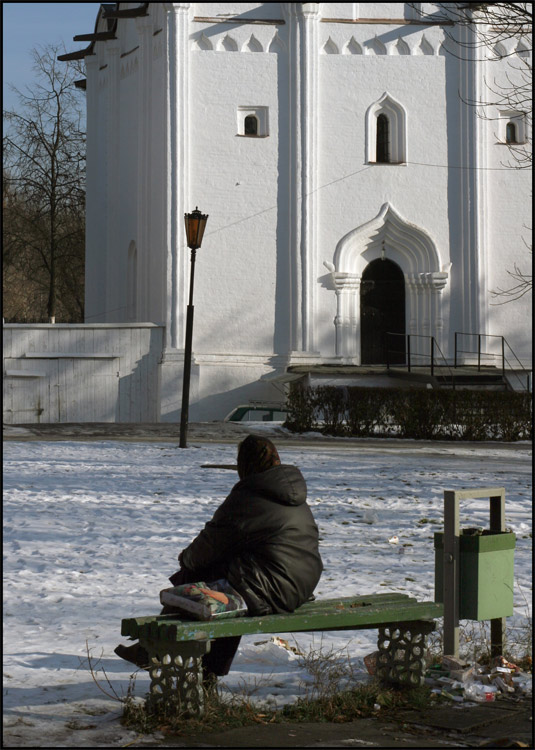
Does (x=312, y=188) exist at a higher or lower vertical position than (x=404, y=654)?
higher

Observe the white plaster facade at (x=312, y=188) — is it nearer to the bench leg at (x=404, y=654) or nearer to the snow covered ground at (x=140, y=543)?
the snow covered ground at (x=140, y=543)

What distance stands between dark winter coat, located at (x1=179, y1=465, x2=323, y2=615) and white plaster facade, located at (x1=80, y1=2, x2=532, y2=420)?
22896 millimetres

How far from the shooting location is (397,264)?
3072 centimetres

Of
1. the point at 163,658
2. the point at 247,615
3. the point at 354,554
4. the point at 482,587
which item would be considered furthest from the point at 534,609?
the point at 354,554

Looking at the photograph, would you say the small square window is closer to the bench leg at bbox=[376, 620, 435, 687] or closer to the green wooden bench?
the green wooden bench

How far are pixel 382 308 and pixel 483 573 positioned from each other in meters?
24.7

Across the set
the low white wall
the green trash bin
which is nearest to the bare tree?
the low white wall

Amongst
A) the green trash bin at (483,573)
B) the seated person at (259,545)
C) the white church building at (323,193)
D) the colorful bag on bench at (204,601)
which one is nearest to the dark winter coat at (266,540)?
the seated person at (259,545)

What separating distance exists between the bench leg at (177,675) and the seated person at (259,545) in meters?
0.33

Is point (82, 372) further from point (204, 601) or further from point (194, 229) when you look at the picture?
point (204, 601)

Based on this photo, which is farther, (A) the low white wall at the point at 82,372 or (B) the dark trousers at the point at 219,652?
(A) the low white wall at the point at 82,372

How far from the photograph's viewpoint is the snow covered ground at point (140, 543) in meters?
6.15

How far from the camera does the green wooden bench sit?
18.2 ft

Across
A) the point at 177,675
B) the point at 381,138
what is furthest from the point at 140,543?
the point at 381,138
